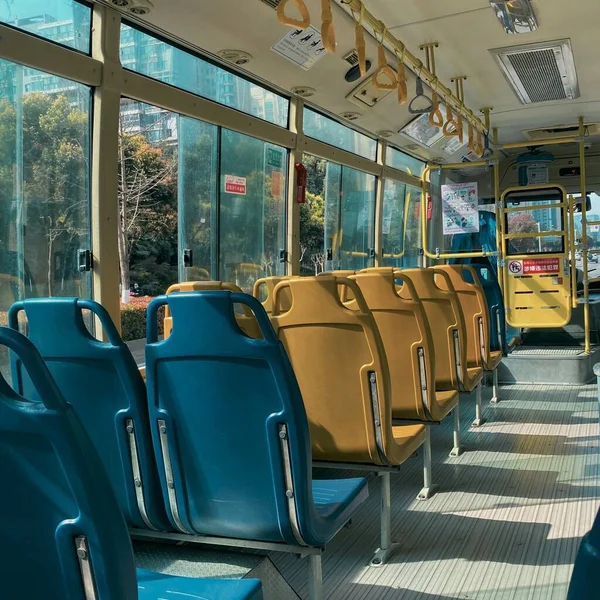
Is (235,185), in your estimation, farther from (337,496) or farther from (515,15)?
(337,496)

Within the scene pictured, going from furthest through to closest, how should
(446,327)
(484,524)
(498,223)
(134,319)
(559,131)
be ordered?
1. (134,319)
2. (559,131)
3. (498,223)
4. (446,327)
5. (484,524)

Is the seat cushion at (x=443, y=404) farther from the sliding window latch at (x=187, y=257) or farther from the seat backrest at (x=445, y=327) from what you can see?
the sliding window latch at (x=187, y=257)

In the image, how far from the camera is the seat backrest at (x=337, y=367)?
247 centimetres

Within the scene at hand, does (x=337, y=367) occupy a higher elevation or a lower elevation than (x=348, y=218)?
lower

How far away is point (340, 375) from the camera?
2568mm

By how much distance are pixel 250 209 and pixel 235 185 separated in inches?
10.1

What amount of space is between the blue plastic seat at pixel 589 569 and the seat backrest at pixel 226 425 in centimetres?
115

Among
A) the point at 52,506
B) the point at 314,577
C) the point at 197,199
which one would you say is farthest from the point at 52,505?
the point at 197,199

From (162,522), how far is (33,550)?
109 centimetres

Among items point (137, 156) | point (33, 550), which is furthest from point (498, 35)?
point (137, 156)

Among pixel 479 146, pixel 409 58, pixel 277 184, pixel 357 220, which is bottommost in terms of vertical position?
pixel 357 220

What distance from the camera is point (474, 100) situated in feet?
21.4

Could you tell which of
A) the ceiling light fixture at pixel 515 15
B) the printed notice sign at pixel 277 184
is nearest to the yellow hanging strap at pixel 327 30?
the ceiling light fixture at pixel 515 15

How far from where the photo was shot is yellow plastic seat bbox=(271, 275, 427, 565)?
8.11 ft
